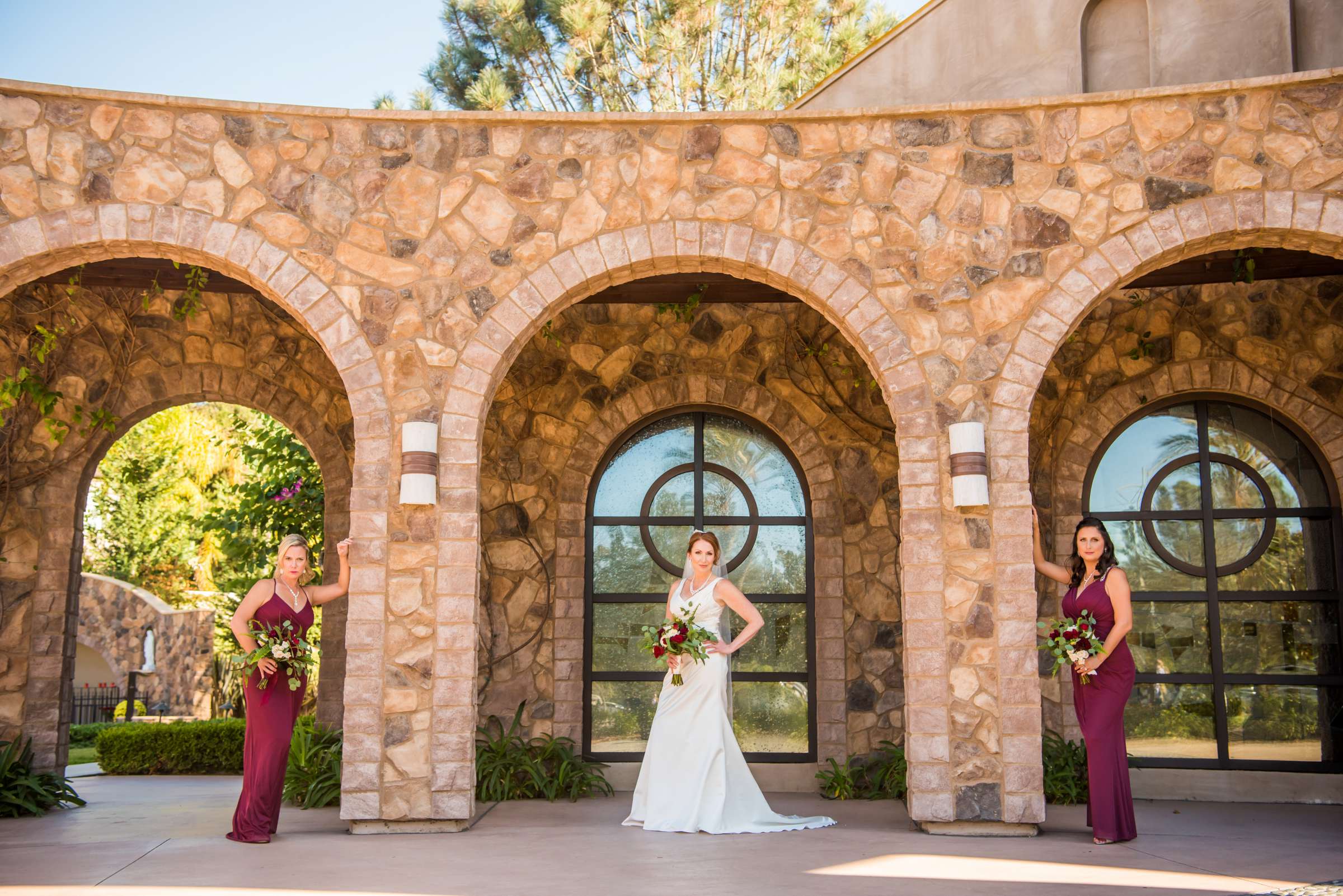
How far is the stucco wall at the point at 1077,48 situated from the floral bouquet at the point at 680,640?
12.1 feet

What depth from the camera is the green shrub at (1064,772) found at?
22.4 feet

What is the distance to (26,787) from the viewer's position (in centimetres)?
656

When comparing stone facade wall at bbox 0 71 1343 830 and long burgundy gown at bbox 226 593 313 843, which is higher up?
stone facade wall at bbox 0 71 1343 830

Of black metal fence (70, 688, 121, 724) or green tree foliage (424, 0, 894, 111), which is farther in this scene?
black metal fence (70, 688, 121, 724)

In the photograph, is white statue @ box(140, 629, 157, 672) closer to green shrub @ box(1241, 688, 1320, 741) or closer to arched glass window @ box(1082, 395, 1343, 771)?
arched glass window @ box(1082, 395, 1343, 771)

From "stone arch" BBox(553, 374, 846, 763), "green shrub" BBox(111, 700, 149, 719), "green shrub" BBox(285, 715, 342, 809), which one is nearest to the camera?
"green shrub" BBox(285, 715, 342, 809)

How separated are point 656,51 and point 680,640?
1004cm

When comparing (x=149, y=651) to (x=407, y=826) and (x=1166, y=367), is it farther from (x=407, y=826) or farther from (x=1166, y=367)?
(x=1166, y=367)

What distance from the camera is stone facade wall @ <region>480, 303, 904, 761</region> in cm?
757

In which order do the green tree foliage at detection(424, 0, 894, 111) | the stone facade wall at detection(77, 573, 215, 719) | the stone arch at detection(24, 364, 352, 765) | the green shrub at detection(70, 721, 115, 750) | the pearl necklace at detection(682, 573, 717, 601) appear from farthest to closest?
the stone facade wall at detection(77, 573, 215, 719) < the green shrub at detection(70, 721, 115, 750) < the green tree foliage at detection(424, 0, 894, 111) < the stone arch at detection(24, 364, 352, 765) < the pearl necklace at detection(682, 573, 717, 601)

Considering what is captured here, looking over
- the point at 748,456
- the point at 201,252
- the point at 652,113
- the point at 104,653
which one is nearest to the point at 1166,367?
the point at 748,456

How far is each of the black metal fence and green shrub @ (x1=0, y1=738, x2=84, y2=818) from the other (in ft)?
32.1

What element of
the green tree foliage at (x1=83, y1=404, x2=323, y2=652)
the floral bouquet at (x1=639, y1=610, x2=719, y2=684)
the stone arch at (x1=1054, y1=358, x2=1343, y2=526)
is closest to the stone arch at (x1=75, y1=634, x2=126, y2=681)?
the green tree foliage at (x1=83, y1=404, x2=323, y2=652)

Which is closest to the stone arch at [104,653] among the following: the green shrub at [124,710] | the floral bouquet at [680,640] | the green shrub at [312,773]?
the green shrub at [124,710]
